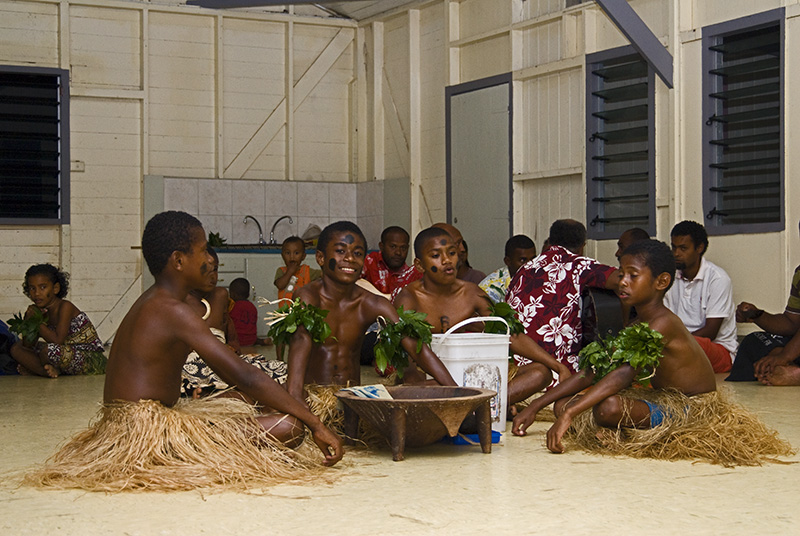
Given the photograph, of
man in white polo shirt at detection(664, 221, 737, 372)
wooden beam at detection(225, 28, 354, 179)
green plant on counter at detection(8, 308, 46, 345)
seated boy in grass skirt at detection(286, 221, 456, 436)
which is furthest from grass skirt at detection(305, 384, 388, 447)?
wooden beam at detection(225, 28, 354, 179)

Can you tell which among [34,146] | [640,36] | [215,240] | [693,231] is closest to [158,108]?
[34,146]

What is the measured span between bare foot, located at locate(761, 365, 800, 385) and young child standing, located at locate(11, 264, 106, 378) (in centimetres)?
501

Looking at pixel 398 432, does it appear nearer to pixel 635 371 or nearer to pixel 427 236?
pixel 635 371

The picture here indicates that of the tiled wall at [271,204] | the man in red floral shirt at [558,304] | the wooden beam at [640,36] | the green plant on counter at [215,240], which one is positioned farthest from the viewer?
the tiled wall at [271,204]

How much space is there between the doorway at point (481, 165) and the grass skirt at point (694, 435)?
6.03 m

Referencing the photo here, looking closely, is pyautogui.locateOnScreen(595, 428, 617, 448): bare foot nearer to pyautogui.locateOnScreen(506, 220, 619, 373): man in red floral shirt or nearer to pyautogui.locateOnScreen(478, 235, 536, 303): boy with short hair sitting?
pyautogui.locateOnScreen(506, 220, 619, 373): man in red floral shirt

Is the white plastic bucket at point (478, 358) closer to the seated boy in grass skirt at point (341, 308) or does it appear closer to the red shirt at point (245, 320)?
the seated boy in grass skirt at point (341, 308)

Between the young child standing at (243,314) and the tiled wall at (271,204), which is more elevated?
the tiled wall at (271,204)

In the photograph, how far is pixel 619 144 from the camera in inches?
352

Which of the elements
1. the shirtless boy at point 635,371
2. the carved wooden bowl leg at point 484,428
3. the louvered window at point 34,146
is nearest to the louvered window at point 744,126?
the shirtless boy at point 635,371

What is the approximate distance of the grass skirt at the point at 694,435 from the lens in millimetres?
3910

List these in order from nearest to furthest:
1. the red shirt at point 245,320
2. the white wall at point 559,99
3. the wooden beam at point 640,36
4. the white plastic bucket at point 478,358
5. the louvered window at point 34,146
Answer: the white plastic bucket at point 478,358, the wooden beam at point 640,36, the white wall at point 559,99, the red shirt at point 245,320, the louvered window at point 34,146

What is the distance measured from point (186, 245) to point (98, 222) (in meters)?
8.05

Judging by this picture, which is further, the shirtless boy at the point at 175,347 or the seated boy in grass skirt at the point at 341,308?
the seated boy in grass skirt at the point at 341,308
